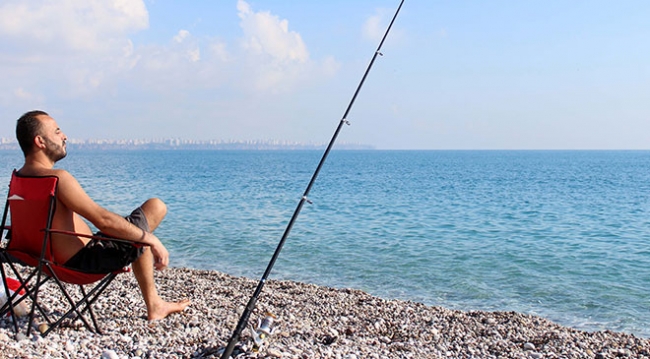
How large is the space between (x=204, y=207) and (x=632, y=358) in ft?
63.2

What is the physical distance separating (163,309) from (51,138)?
1.56 metres

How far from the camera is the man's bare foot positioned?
4484 millimetres

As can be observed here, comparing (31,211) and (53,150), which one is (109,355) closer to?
(31,211)

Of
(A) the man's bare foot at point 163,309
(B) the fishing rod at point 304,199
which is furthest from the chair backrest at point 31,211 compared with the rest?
(B) the fishing rod at point 304,199

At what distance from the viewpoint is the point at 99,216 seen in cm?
366

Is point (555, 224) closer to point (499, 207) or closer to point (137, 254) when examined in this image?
point (499, 207)

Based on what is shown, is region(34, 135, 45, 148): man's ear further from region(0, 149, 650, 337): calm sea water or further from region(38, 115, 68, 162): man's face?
region(0, 149, 650, 337): calm sea water

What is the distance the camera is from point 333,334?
470 cm

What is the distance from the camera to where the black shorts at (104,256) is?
3.79 meters

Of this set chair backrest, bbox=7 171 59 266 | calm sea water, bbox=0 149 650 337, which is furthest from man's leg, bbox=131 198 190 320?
calm sea water, bbox=0 149 650 337

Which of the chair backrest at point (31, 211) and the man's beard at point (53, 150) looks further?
the man's beard at point (53, 150)

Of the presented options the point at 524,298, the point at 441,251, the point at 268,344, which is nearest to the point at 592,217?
the point at 441,251

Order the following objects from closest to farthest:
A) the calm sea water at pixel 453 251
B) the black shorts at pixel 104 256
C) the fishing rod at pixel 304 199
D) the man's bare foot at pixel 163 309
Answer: the fishing rod at pixel 304 199
the black shorts at pixel 104 256
the man's bare foot at pixel 163 309
the calm sea water at pixel 453 251

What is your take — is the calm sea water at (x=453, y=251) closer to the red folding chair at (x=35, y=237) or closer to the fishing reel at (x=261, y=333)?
the fishing reel at (x=261, y=333)
